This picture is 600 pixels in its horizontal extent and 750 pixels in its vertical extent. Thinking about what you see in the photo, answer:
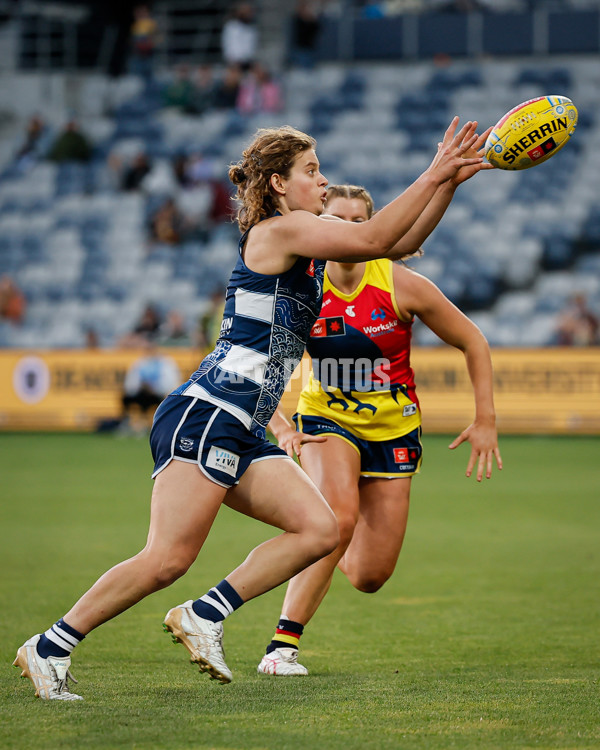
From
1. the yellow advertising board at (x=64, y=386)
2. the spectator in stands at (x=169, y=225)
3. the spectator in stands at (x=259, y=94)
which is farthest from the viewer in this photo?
the spectator in stands at (x=259, y=94)

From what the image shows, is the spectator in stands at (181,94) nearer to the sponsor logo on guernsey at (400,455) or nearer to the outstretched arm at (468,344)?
the outstretched arm at (468,344)

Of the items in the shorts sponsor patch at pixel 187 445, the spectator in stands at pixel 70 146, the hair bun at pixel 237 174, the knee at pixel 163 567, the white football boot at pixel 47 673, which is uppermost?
the spectator in stands at pixel 70 146

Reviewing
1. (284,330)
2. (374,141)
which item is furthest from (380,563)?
(374,141)

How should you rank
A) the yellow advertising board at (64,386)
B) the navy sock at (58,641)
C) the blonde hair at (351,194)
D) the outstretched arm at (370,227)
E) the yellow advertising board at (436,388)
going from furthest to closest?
the yellow advertising board at (64,386)
the yellow advertising board at (436,388)
the blonde hair at (351,194)
the navy sock at (58,641)
the outstretched arm at (370,227)

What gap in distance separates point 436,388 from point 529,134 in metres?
13.1

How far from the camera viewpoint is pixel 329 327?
5820 millimetres

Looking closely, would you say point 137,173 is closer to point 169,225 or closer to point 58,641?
point 169,225

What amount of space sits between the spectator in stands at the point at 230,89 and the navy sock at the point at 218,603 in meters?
21.6

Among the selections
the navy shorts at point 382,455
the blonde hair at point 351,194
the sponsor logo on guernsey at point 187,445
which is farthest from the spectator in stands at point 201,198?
the sponsor logo on guernsey at point 187,445

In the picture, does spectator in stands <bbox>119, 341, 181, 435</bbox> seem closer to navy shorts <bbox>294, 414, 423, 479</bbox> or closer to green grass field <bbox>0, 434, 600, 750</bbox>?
green grass field <bbox>0, 434, 600, 750</bbox>

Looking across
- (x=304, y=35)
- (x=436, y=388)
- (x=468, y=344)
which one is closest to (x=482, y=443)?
(x=468, y=344)

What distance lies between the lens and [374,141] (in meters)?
23.6

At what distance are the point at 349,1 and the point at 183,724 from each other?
78.7 ft

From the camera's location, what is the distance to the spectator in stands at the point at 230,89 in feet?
81.6
